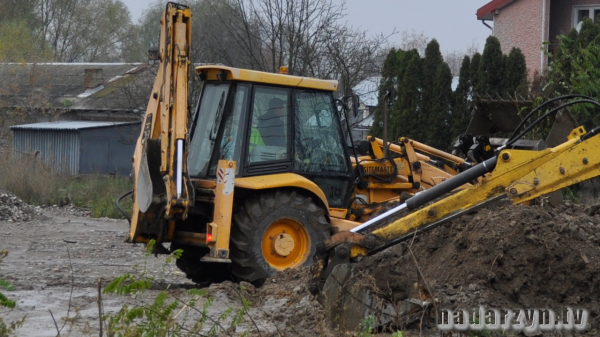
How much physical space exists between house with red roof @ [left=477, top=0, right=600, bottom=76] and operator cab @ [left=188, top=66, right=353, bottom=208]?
18233 millimetres

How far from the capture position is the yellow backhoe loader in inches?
305

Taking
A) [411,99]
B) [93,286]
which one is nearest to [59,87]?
[411,99]

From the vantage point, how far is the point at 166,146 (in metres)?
7.69

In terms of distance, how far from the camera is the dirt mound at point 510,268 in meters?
6.44

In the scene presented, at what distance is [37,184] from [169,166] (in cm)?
1351

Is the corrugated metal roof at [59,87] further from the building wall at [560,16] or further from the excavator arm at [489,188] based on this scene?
the excavator arm at [489,188]

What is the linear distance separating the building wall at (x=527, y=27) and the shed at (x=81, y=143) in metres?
13.5

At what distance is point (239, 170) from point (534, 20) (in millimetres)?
21831

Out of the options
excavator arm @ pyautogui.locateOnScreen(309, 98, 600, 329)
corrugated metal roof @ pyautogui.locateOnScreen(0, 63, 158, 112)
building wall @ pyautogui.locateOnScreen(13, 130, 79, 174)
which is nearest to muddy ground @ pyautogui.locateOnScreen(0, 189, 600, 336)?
excavator arm @ pyautogui.locateOnScreen(309, 98, 600, 329)

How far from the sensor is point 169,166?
25.0 ft

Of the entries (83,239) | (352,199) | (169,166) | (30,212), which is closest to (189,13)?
(169,166)

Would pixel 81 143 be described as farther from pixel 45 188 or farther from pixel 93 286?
pixel 93 286

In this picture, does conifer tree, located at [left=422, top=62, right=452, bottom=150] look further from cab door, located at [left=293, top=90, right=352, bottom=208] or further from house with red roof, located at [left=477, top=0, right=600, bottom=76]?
cab door, located at [left=293, top=90, right=352, bottom=208]

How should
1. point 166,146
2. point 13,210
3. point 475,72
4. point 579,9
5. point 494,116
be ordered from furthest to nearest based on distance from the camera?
point 579,9, point 475,72, point 13,210, point 494,116, point 166,146
